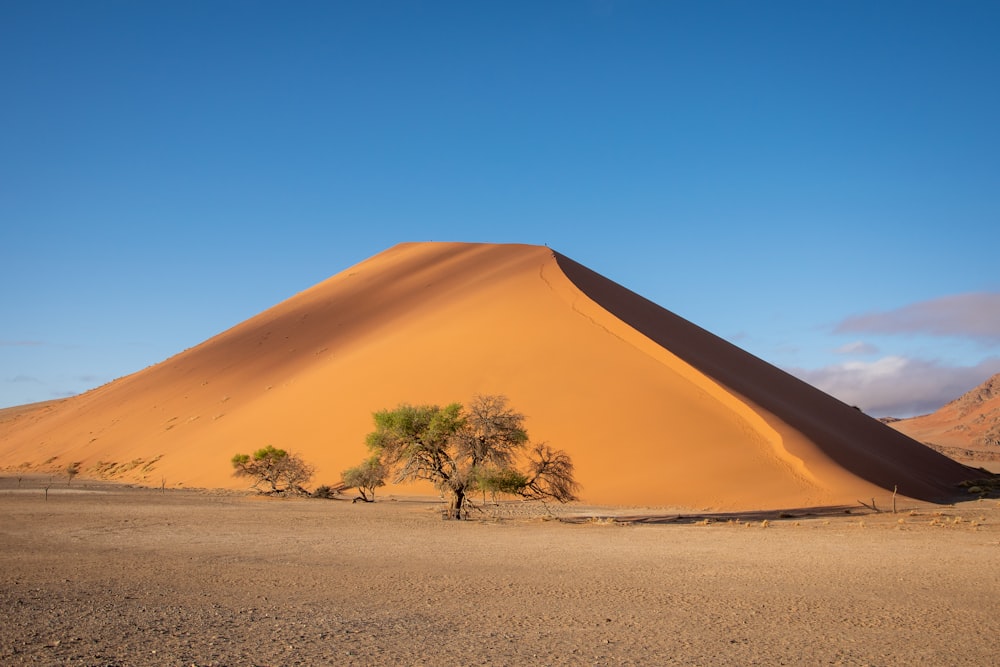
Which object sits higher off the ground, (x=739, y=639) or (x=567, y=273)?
(x=567, y=273)

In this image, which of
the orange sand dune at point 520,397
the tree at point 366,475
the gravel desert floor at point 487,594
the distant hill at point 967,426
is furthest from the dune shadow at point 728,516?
the distant hill at point 967,426

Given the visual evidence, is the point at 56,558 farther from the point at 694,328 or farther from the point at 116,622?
the point at 694,328

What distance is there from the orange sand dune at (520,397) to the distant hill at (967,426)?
38.6m

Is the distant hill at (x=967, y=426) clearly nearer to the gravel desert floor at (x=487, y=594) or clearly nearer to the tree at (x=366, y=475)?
the tree at (x=366, y=475)

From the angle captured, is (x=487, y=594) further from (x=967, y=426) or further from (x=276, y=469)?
(x=967, y=426)

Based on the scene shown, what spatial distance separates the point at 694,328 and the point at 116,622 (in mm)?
43007

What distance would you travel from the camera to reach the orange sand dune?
91.6 feet

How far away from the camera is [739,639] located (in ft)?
25.0

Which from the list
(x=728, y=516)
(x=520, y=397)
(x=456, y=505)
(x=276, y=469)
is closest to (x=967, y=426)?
(x=520, y=397)

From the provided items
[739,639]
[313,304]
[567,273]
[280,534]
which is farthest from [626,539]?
[313,304]

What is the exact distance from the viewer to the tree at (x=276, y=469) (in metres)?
29.6

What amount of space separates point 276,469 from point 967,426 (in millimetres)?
92459

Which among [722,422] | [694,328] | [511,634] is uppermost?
[694,328]

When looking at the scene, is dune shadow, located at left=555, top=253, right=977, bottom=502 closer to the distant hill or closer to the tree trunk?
the tree trunk
